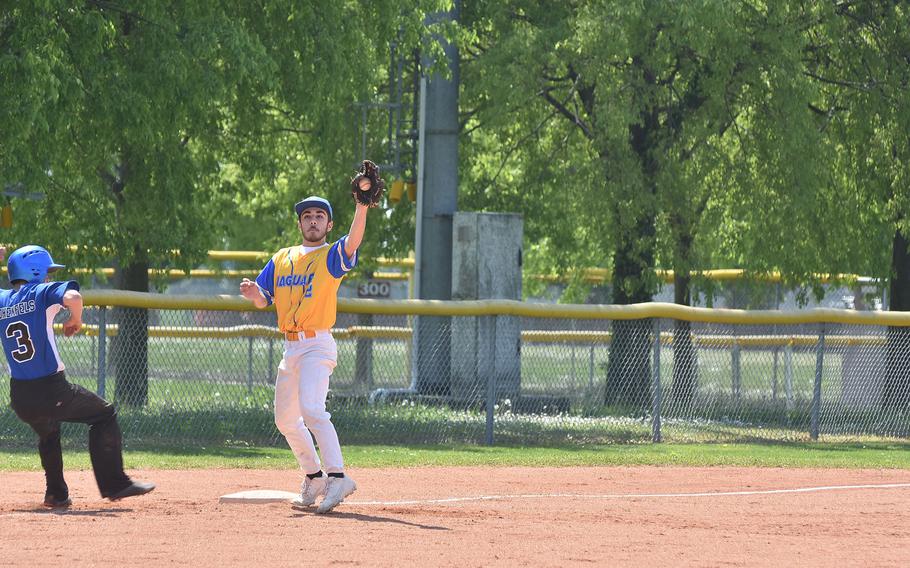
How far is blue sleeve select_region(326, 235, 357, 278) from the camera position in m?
9.34

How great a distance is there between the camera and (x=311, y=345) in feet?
30.9

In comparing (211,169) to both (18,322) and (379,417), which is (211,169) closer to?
(379,417)

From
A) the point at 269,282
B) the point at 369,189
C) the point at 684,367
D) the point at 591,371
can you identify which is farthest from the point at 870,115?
the point at 369,189

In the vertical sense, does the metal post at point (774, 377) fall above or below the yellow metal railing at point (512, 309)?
below

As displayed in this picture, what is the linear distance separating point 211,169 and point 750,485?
10.8 meters

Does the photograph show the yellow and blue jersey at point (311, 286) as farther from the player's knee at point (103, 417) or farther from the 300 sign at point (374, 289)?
the 300 sign at point (374, 289)

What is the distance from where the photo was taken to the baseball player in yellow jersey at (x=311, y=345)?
9359 mm

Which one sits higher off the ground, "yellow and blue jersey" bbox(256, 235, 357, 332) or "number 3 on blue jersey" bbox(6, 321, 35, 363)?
"yellow and blue jersey" bbox(256, 235, 357, 332)

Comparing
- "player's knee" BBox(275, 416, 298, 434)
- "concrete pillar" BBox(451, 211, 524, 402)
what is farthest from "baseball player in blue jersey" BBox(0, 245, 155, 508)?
"concrete pillar" BBox(451, 211, 524, 402)

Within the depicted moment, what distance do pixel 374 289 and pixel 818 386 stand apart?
8.68 m

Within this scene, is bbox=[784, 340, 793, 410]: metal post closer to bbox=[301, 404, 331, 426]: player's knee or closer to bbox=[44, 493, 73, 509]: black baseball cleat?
bbox=[301, 404, 331, 426]: player's knee

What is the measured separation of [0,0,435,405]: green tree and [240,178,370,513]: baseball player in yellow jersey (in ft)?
17.1

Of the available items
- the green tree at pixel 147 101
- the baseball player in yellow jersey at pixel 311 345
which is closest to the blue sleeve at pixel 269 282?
the baseball player in yellow jersey at pixel 311 345

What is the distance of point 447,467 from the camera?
44.3 ft
